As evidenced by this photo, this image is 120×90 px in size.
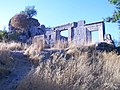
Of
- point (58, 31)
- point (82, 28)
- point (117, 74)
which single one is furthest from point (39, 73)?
point (58, 31)

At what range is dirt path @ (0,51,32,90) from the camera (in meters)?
8.14

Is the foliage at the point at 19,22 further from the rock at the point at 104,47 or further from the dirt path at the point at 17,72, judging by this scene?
the dirt path at the point at 17,72

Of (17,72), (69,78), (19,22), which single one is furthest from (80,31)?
(69,78)

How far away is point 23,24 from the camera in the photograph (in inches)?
1225

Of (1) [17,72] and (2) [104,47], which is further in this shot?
(2) [104,47]

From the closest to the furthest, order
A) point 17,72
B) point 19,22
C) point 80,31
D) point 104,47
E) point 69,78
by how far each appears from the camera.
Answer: point 69,78 → point 17,72 → point 104,47 → point 80,31 → point 19,22

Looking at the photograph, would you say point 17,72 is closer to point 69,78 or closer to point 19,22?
point 69,78

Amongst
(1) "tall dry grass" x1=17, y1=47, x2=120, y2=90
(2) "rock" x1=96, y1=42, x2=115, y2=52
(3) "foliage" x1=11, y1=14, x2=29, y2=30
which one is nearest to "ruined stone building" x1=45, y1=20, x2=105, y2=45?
(2) "rock" x1=96, y1=42, x2=115, y2=52

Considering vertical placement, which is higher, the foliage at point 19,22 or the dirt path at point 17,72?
the foliage at point 19,22

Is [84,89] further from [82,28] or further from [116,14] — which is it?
[82,28]

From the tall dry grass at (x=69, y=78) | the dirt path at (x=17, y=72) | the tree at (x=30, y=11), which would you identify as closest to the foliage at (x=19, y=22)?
the tree at (x=30, y=11)

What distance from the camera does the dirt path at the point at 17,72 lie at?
320 inches

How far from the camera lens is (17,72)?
31.3 ft

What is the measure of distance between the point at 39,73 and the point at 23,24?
77.3 feet
